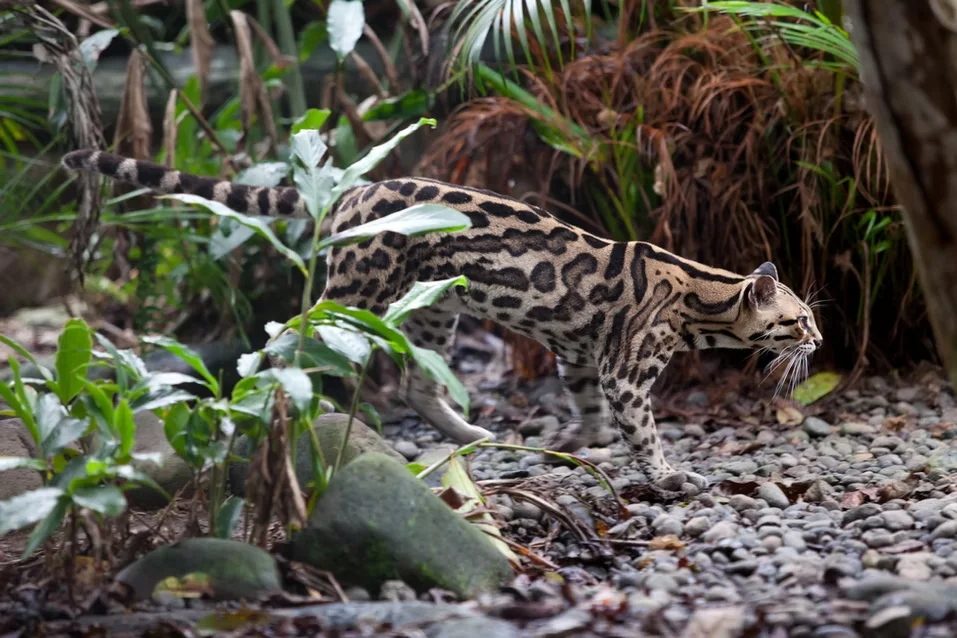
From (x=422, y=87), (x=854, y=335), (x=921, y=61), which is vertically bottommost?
(x=854, y=335)

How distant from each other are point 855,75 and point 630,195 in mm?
1306

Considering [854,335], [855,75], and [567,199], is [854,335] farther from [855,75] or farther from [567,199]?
[567,199]

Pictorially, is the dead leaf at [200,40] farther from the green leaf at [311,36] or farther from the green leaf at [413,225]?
the green leaf at [413,225]

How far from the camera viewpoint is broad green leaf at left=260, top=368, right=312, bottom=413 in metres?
2.83

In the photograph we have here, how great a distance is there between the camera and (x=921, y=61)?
8.48 ft

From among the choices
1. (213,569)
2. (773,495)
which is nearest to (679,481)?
(773,495)

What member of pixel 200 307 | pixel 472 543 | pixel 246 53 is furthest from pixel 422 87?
pixel 472 543

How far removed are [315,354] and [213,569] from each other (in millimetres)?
682

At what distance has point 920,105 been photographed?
102 inches

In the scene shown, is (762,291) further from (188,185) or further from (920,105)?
(188,185)

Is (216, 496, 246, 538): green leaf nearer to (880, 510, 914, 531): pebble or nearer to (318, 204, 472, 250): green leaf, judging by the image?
(318, 204, 472, 250): green leaf

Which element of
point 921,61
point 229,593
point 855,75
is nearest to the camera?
point 921,61

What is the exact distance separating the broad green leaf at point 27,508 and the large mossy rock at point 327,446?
1.04m

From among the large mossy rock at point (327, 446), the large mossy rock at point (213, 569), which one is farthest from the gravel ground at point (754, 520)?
the large mossy rock at point (213, 569)
